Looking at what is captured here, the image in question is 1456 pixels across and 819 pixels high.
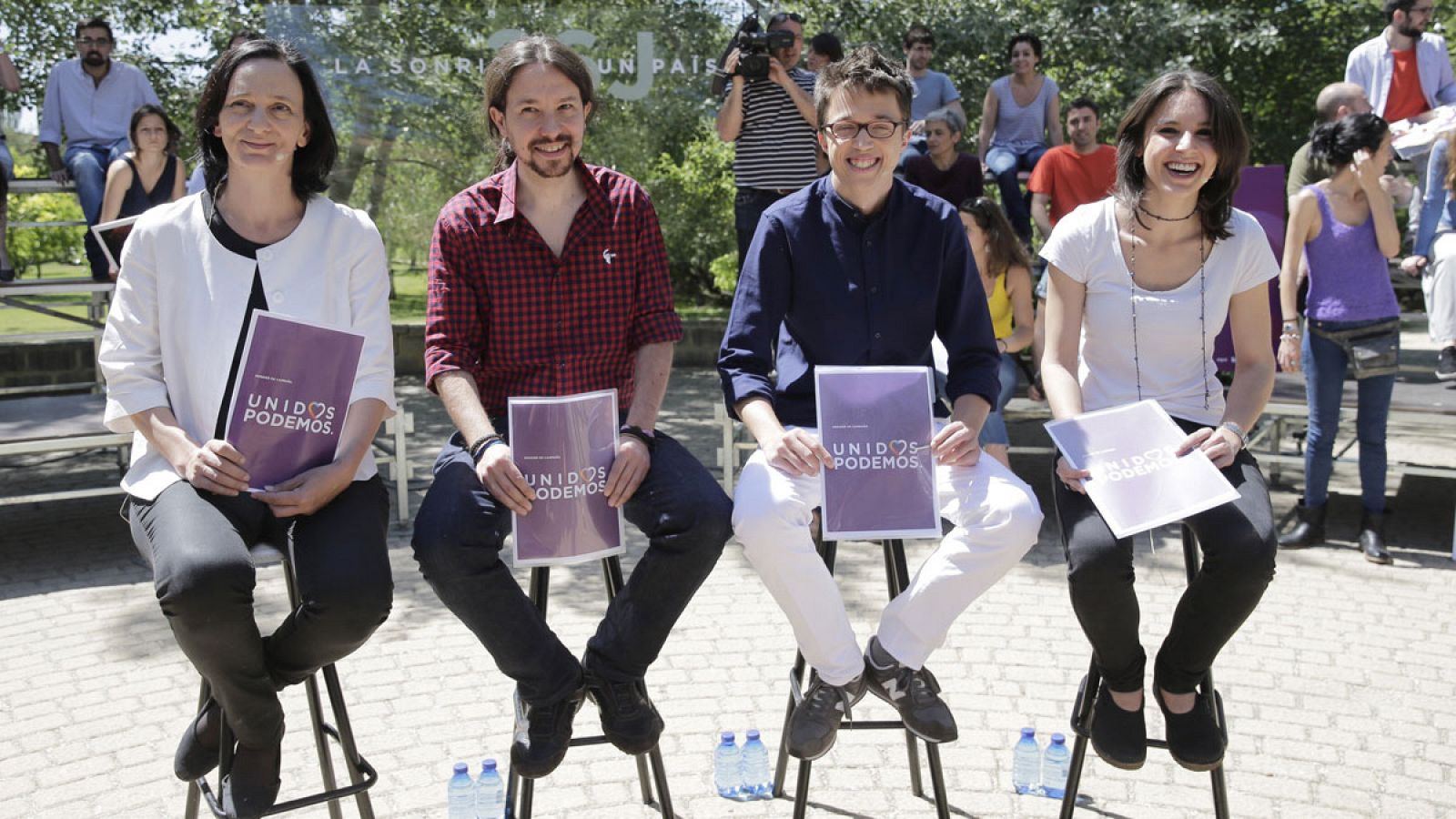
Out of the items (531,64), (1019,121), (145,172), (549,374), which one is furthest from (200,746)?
(1019,121)

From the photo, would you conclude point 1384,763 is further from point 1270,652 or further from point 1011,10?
point 1011,10

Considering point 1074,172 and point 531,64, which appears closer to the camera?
point 531,64

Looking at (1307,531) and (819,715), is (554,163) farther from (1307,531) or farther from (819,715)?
(1307,531)

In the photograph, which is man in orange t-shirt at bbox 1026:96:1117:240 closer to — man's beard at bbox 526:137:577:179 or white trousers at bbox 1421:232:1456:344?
white trousers at bbox 1421:232:1456:344

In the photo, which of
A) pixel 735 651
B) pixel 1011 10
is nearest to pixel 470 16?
pixel 1011 10

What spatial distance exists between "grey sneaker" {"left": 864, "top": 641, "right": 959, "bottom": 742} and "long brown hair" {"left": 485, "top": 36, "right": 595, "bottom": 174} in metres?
1.77

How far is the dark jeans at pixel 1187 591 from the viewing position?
116 inches

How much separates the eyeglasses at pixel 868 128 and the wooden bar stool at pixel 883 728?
1.14 m

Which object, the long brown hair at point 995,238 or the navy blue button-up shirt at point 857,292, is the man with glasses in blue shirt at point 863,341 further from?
the long brown hair at point 995,238

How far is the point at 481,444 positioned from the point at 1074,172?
6.30m

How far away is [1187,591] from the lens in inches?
118

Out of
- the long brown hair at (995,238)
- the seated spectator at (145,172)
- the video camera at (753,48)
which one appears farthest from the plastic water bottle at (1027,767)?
the seated spectator at (145,172)

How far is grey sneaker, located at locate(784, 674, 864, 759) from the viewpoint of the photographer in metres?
2.99

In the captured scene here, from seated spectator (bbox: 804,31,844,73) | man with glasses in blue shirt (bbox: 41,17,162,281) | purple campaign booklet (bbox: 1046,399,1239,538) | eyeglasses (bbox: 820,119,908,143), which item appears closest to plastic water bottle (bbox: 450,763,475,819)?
purple campaign booklet (bbox: 1046,399,1239,538)
